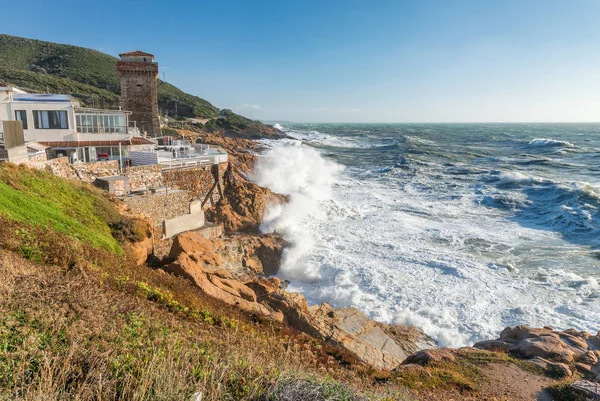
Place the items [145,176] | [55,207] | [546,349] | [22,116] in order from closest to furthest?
1. [546,349]
2. [55,207]
3. [22,116]
4. [145,176]

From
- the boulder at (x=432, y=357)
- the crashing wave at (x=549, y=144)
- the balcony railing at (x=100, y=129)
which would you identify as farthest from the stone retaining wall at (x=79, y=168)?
the crashing wave at (x=549, y=144)

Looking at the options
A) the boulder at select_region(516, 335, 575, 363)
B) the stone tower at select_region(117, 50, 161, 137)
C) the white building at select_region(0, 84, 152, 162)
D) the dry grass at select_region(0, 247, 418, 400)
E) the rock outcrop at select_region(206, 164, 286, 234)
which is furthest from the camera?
the stone tower at select_region(117, 50, 161, 137)

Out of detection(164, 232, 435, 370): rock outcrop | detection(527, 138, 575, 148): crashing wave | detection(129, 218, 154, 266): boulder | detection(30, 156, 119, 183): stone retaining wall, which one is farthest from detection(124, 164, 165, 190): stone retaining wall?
detection(527, 138, 575, 148): crashing wave

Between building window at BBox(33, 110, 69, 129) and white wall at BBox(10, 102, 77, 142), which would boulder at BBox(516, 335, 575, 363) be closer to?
white wall at BBox(10, 102, 77, 142)

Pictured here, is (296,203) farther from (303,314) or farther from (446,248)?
(303,314)

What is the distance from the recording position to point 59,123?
17594 mm

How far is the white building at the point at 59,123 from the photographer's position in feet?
55.5

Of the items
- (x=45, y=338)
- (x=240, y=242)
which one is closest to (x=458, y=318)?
(x=240, y=242)

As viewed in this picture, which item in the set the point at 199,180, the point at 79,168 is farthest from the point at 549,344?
the point at 79,168

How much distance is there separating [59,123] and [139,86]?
32.3 feet

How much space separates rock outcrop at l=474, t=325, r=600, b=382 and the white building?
57.7ft

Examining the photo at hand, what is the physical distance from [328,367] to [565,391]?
4701 mm

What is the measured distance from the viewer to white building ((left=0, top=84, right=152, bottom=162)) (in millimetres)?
16906

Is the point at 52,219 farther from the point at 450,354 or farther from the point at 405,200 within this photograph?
the point at 405,200
